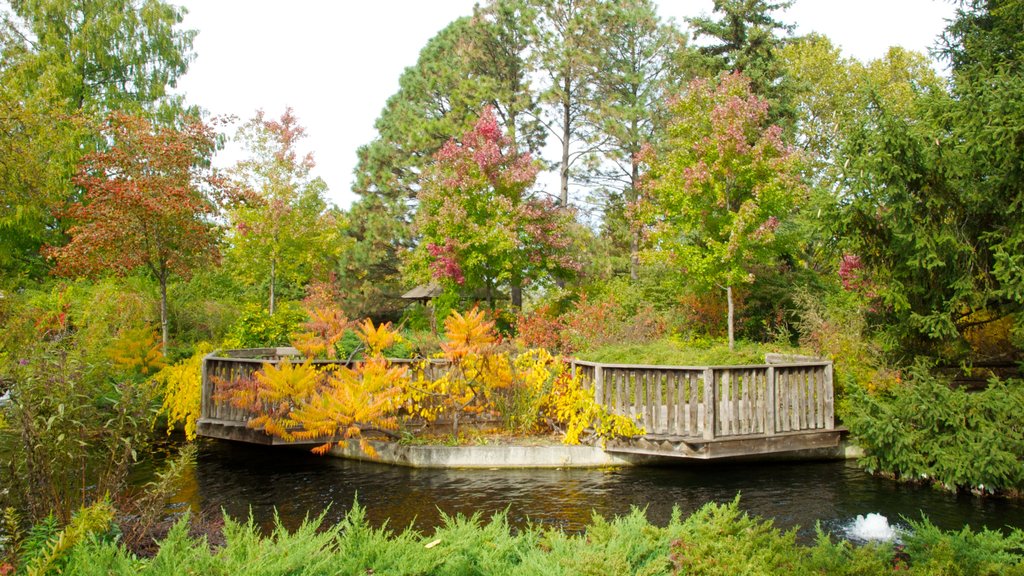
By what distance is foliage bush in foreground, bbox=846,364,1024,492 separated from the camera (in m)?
8.45

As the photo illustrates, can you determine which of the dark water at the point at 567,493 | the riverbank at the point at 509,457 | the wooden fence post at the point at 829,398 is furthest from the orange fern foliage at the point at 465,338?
the wooden fence post at the point at 829,398

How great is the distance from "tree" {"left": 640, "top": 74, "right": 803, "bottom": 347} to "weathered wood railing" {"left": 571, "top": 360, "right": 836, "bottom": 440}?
21.7 ft

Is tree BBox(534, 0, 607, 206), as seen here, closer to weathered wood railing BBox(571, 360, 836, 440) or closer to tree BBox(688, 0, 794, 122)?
tree BBox(688, 0, 794, 122)

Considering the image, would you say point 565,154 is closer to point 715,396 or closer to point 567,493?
point 715,396

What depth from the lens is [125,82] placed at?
26.4 meters

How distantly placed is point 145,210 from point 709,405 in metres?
11.6

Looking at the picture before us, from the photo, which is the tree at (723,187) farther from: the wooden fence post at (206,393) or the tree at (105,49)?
the tree at (105,49)

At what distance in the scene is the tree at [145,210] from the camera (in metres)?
14.1

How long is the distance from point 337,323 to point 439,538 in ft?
24.7

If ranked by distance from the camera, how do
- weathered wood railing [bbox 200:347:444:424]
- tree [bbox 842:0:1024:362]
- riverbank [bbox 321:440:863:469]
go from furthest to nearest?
1. weathered wood railing [bbox 200:347:444:424]
2. riverbank [bbox 321:440:863:469]
3. tree [bbox 842:0:1024:362]

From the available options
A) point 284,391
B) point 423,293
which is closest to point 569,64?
point 423,293

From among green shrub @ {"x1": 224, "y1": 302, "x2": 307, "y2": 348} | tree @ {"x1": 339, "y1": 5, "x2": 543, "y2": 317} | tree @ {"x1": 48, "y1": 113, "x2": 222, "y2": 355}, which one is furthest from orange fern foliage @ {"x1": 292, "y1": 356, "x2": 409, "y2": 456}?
tree @ {"x1": 339, "y1": 5, "x2": 543, "y2": 317}

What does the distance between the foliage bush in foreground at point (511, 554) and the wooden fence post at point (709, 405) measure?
5.00m

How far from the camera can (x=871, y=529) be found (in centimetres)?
751
